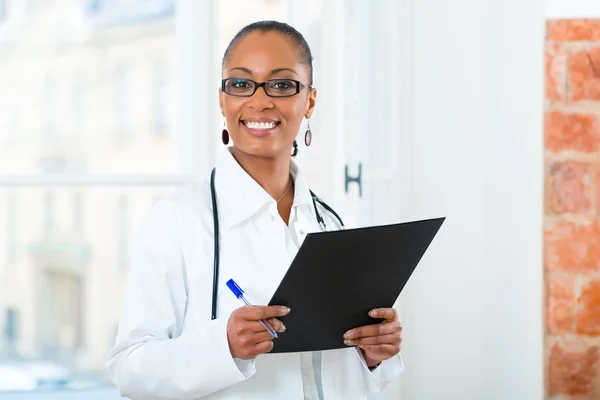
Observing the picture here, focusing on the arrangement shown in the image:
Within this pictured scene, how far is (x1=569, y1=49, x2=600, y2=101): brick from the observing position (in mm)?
1975

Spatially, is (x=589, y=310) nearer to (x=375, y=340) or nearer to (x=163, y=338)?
(x=375, y=340)

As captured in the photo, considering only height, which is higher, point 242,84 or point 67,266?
point 242,84

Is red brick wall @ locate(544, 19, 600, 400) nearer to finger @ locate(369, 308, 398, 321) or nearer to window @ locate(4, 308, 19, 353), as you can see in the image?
finger @ locate(369, 308, 398, 321)

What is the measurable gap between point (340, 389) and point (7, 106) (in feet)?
3.80

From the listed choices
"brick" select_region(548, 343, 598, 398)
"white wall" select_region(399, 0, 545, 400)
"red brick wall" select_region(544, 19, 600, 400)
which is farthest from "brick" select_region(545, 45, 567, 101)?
"brick" select_region(548, 343, 598, 398)

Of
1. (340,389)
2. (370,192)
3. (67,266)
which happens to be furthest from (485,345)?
(67,266)

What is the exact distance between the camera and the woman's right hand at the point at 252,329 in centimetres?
114

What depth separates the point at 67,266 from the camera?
6.50 feet

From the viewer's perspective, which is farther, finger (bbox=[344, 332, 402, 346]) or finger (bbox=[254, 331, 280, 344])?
finger (bbox=[344, 332, 402, 346])

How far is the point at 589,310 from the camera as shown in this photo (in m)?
2.00

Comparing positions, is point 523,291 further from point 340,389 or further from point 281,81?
point 281,81

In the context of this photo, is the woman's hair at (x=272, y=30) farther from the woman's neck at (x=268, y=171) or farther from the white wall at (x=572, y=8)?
the white wall at (x=572, y=8)

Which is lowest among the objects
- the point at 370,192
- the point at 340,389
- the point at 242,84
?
the point at 340,389

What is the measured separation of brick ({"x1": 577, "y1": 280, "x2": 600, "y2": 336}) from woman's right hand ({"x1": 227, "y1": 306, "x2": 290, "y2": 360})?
1.14m
